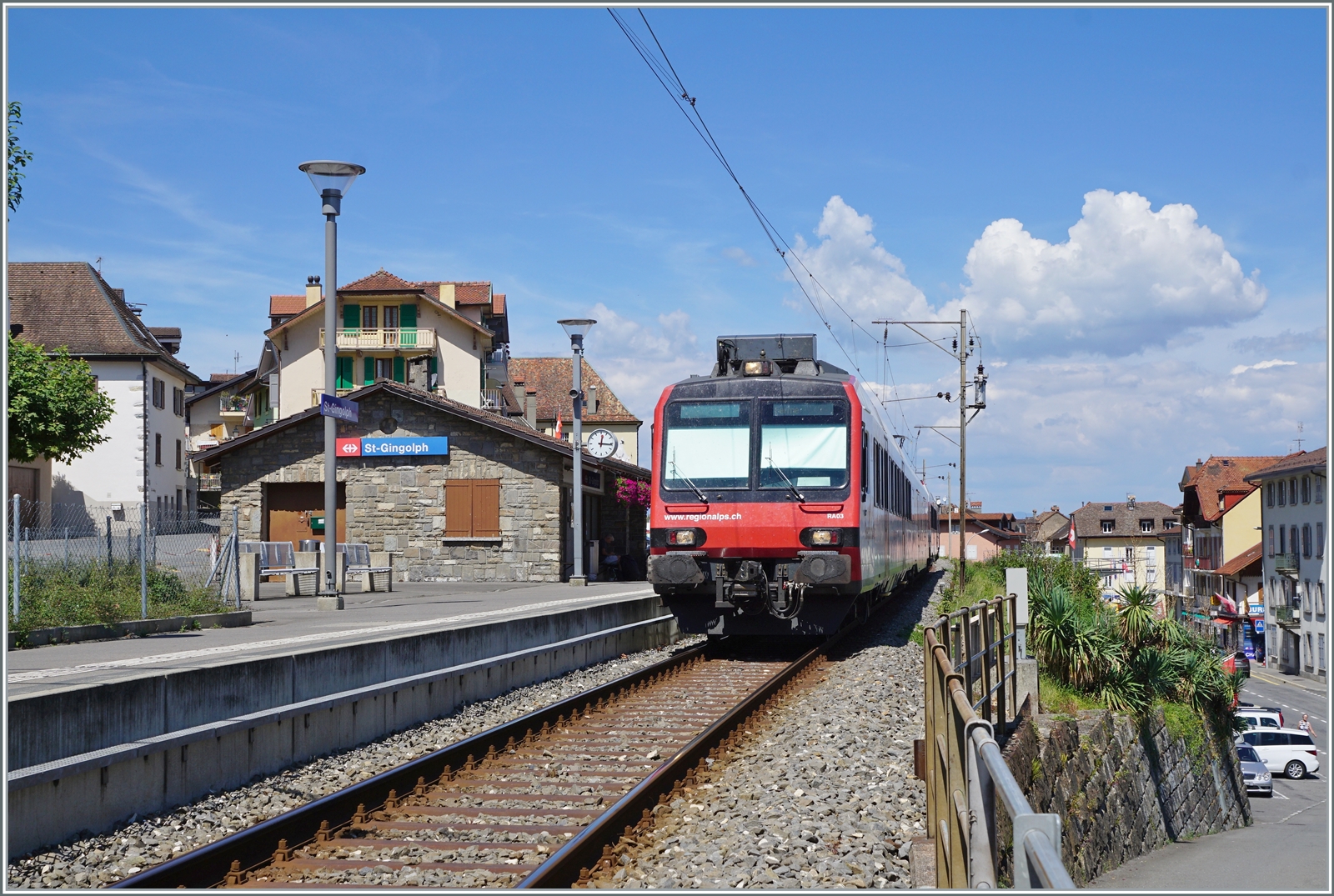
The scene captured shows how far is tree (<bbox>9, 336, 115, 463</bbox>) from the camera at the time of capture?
1507 inches

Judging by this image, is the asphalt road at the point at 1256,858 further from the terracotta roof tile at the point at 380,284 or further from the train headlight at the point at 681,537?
the terracotta roof tile at the point at 380,284

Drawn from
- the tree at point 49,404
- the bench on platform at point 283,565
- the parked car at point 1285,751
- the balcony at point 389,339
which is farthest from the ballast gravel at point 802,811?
the balcony at point 389,339

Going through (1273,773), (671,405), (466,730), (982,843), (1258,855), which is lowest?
(1273,773)

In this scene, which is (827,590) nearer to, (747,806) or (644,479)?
(747,806)

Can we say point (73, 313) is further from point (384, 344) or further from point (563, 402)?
point (563, 402)

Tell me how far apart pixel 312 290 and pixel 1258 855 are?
169ft

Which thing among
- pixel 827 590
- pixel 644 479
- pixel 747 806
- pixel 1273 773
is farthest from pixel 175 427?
pixel 747 806

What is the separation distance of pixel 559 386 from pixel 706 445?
67633mm

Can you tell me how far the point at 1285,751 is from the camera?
37.9 m

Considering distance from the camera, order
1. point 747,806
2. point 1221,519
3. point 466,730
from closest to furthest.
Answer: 1. point 747,806
2. point 466,730
3. point 1221,519

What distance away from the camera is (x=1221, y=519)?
7656 cm

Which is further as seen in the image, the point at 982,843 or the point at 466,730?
the point at 466,730

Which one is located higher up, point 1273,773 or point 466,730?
point 466,730

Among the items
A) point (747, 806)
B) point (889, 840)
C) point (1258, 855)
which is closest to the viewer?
point (889, 840)
